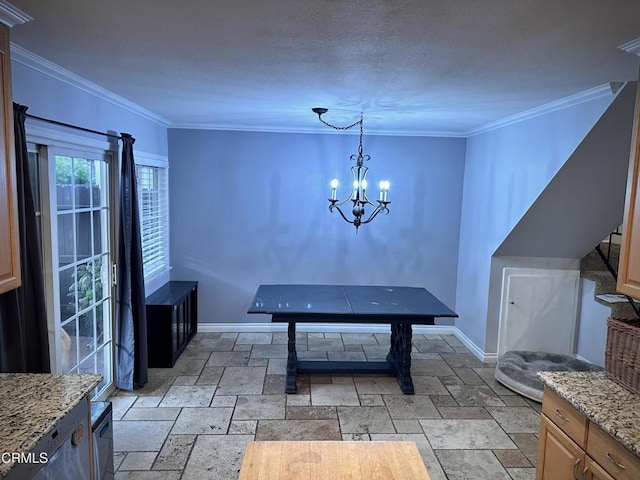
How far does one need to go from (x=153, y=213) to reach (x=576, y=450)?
4.37 m

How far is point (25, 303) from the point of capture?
237 centimetres

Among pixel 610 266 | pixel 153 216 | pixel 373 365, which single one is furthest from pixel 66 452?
pixel 610 266

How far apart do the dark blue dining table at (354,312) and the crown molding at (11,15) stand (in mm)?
2461

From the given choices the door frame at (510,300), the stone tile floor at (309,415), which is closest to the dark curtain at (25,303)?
the stone tile floor at (309,415)

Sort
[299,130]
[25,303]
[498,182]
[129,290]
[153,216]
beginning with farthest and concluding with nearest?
[299,130], [153,216], [498,182], [129,290], [25,303]

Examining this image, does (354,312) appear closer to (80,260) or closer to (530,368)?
(530,368)

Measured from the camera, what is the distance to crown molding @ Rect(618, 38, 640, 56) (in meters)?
1.96

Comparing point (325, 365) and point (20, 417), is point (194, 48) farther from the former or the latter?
point (325, 365)

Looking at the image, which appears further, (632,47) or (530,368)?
(530,368)

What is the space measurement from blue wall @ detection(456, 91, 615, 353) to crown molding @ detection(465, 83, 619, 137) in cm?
3

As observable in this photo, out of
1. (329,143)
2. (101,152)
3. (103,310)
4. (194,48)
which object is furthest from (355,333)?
(194,48)

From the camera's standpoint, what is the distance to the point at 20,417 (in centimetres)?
166

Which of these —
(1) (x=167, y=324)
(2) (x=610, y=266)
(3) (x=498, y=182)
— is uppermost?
(3) (x=498, y=182)

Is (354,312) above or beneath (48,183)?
beneath
